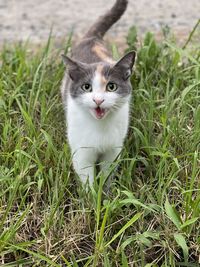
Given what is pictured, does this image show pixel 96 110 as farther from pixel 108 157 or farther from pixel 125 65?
pixel 108 157

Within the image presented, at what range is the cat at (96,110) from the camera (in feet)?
10.3

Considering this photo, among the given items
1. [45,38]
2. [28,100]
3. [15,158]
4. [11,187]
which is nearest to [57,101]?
[28,100]

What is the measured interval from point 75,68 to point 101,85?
0.21 meters

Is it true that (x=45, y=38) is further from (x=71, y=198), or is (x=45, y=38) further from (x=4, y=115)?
(x=71, y=198)

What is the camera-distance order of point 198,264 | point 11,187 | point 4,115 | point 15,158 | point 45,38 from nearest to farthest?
point 198,264 < point 11,187 < point 15,158 < point 4,115 < point 45,38

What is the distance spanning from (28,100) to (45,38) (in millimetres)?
1391

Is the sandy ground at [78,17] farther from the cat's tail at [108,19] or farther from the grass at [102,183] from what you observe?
the grass at [102,183]

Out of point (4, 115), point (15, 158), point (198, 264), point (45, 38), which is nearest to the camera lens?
point (198, 264)

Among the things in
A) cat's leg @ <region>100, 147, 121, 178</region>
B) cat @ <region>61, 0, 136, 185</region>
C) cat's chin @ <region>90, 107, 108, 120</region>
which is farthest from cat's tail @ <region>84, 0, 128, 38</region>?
cat's chin @ <region>90, 107, 108, 120</region>

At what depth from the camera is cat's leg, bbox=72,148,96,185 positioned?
3356mm

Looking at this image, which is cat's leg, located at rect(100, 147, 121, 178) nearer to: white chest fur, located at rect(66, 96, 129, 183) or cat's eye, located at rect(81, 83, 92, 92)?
white chest fur, located at rect(66, 96, 129, 183)

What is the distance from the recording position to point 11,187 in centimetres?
321

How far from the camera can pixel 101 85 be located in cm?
312

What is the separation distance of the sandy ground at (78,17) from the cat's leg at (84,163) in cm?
209
